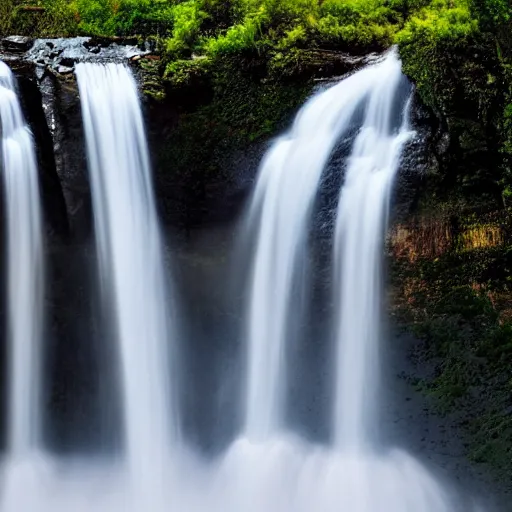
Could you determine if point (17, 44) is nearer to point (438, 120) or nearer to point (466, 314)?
point (438, 120)

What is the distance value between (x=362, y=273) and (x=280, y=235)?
1.21 meters

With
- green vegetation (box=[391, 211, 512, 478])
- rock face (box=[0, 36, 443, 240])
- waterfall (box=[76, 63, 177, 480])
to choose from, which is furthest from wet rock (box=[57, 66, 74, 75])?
green vegetation (box=[391, 211, 512, 478])

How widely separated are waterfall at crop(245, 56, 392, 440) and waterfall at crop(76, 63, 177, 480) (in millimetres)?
1370

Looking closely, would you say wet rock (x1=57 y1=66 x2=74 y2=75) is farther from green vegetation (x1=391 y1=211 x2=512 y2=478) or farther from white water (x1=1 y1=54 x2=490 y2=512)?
green vegetation (x1=391 y1=211 x2=512 y2=478)

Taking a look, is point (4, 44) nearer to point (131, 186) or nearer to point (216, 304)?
point (131, 186)

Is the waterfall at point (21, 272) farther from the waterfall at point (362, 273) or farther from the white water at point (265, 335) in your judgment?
the waterfall at point (362, 273)

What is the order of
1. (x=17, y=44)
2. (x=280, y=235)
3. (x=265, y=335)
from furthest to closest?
1. (x=17, y=44)
2. (x=265, y=335)
3. (x=280, y=235)

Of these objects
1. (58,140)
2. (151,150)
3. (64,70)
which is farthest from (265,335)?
(64,70)

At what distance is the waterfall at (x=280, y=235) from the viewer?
776 centimetres

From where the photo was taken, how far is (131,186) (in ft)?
28.1

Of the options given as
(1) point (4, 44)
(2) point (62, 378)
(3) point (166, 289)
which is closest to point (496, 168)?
(3) point (166, 289)

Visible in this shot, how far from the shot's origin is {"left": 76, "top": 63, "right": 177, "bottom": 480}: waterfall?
844 centimetres

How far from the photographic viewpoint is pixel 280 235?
7.82 metres

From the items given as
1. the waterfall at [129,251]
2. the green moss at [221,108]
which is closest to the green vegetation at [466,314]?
the green moss at [221,108]
